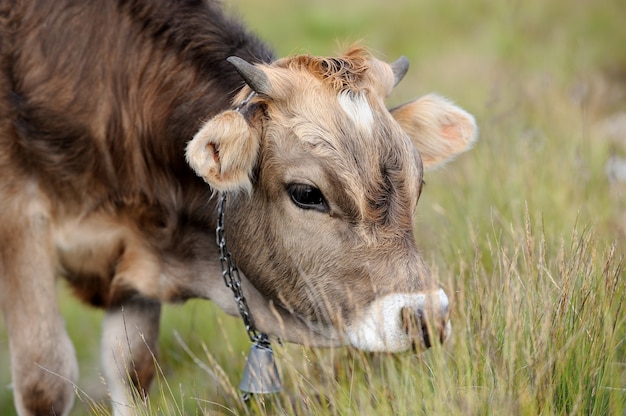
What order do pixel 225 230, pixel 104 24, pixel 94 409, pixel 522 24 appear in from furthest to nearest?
1. pixel 522 24
2. pixel 104 24
3. pixel 225 230
4. pixel 94 409

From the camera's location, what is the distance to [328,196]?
334 cm

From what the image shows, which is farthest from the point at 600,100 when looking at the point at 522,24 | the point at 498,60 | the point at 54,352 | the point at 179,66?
the point at 54,352

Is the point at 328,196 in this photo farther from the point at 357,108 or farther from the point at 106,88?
the point at 106,88

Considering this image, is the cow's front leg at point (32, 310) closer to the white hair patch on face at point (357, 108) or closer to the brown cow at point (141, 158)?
the brown cow at point (141, 158)

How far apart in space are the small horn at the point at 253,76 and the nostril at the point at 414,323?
3.39 ft

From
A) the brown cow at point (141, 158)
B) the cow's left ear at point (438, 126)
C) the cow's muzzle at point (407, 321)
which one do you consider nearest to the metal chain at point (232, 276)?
the brown cow at point (141, 158)

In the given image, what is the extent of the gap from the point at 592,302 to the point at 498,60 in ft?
21.2

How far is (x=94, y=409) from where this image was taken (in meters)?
3.32

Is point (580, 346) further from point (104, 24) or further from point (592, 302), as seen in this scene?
point (104, 24)

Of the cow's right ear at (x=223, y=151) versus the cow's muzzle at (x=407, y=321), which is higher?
the cow's right ear at (x=223, y=151)

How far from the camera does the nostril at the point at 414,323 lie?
3107 mm

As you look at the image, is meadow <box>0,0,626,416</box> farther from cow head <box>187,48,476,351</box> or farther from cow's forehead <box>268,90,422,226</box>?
cow's forehead <box>268,90,422,226</box>

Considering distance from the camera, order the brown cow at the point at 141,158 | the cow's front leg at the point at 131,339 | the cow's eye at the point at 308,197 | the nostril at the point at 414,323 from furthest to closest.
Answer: the cow's front leg at the point at 131,339, the brown cow at the point at 141,158, the cow's eye at the point at 308,197, the nostril at the point at 414,323

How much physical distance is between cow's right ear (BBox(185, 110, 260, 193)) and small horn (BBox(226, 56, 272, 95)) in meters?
0.17
